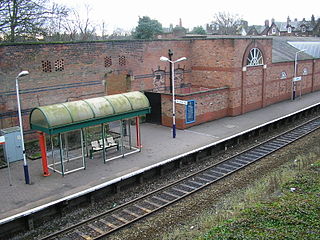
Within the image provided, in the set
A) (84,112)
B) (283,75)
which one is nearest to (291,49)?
(283,75)

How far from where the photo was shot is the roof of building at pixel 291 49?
29.3m

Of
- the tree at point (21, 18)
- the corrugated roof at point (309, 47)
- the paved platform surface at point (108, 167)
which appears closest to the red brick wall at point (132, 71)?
the paved platform surface at point (108, 167)

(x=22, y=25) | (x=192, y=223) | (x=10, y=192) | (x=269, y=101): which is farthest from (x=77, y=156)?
(x=269, y=101)

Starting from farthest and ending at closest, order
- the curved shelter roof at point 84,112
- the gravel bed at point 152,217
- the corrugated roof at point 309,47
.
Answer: the corrugated roof at point 309,47 < the curved shelter roof at point 84,112 < the gravel bed at point 152,217

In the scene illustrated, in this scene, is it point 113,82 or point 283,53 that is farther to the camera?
point 283,53

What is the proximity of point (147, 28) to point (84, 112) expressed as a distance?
2034 cm

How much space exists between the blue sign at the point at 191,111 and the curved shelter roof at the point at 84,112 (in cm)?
409

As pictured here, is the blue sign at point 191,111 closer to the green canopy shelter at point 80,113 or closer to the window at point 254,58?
the green canopy shelter at point 80,113

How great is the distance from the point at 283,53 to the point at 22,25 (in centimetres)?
2148

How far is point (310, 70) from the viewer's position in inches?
1280

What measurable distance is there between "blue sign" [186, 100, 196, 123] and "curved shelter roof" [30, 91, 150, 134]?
409 centimetres

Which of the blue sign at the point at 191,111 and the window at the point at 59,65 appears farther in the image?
the blue sign at the point at 191,111

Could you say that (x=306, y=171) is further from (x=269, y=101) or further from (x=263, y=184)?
(x=269, y=101)

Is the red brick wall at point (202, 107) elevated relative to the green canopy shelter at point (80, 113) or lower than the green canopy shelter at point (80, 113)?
lower
